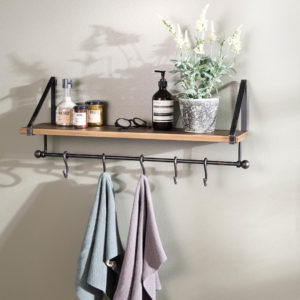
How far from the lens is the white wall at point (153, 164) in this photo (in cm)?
144

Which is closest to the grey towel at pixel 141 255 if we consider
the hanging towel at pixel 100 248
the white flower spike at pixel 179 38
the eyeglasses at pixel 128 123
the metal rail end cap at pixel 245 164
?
the hanging towel at pixel 100 248

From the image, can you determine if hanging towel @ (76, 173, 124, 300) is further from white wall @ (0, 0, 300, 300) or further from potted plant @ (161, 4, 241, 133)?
potted plant @ (161, 4, 241, 133)

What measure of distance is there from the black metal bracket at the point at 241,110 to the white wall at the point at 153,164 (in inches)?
1.0

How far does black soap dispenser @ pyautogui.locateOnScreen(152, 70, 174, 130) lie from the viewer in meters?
1.44

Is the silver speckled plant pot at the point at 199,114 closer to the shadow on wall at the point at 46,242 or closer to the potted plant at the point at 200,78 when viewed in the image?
the potted plant at the point at 200,78

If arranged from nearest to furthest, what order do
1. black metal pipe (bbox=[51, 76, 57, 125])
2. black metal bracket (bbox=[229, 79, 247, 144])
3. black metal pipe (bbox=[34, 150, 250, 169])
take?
black metal bracket (bbox=[229, 79, 247, 144])
black metal pipe (bbox=[34, 150, 250, 169])
black metal pipe (bbox=[51, 76, 57, 125])

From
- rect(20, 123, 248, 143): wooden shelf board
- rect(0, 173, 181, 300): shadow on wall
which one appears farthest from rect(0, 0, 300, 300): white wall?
rect(20, 123, 248, 143): wooden shelf board

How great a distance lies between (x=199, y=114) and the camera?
1367mm

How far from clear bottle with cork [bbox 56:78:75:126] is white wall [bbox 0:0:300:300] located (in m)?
0.06

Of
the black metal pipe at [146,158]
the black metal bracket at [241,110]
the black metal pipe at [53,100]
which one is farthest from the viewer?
the black metal pipe at [53,100]

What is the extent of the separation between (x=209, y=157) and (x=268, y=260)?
1.19 ft

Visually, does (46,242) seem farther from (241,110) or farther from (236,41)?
(236,41)

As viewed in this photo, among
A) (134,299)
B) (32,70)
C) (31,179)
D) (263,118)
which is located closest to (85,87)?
(32,70)

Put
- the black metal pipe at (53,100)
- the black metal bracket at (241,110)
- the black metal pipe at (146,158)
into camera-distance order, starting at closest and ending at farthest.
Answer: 1. the black metal bracket at (241,110)
2. the black metal pipe at (146,158)
3. the black metal pipe at (53,100)
